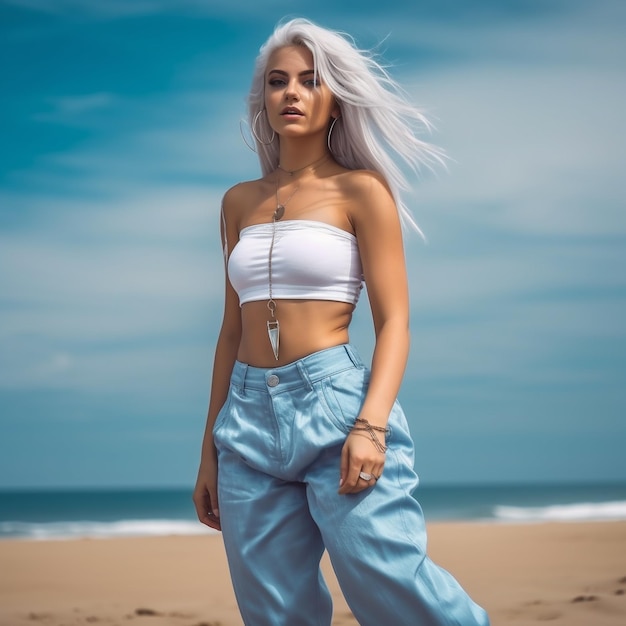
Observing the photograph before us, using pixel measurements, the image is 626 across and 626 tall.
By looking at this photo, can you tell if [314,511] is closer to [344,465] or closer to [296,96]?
[344,465]

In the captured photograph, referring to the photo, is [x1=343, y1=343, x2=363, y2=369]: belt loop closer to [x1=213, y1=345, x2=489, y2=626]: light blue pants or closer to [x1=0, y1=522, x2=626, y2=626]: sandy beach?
[x1=213, y1=345, x2=489, y2=626]: light blue pants

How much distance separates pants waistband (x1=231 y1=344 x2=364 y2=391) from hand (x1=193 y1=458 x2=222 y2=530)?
287 millimetres

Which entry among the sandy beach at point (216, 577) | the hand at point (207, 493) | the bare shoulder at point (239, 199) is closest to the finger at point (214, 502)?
the hand at point (207, 493)

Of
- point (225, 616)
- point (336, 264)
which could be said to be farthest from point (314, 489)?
point (225, 616)

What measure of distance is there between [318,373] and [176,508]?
21.9m

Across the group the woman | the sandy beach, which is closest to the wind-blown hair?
the woman

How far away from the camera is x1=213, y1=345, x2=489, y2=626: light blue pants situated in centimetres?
215

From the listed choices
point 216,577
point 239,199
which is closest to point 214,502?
point 239,199

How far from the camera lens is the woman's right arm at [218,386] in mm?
2527

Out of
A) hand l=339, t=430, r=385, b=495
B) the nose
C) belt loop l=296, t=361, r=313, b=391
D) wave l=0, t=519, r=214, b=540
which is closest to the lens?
hand l=339, t=430, r=385, b=495

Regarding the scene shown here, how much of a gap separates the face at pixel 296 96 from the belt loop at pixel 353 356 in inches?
21.4

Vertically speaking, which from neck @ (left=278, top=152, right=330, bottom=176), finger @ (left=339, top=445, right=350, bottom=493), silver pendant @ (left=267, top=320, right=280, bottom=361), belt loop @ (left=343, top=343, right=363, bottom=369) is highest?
neck @ (left=278, top=152, right=330, bottom=176)

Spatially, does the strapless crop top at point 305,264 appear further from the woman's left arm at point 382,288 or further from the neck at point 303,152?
the neck at point 303,152

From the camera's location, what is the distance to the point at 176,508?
76.9ft
